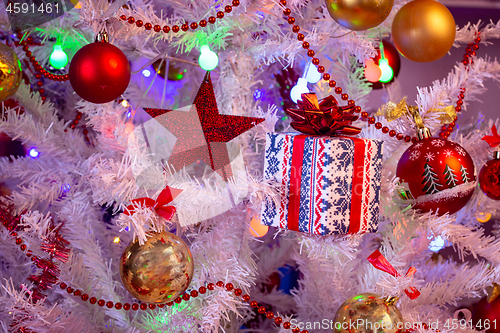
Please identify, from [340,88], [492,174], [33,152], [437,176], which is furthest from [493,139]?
[33,152]

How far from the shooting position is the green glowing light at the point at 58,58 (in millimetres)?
768

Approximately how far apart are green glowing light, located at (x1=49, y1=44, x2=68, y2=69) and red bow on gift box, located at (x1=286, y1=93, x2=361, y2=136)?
1.70 ft


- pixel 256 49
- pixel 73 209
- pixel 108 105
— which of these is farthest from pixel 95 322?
pixel 256 49

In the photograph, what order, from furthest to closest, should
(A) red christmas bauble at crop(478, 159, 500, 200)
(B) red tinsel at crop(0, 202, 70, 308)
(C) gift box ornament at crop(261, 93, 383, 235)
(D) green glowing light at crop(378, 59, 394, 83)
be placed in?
1. (D) green glowing light at crop(378, 59, 394, 83)
2. (A) red christmas bauble at crop(478, 159, 500, 200)
3. (B) red tinsel at crop(0, 202, 70, 308)
4. (C) gift box ornament at crop(261, 93, 383, 235)

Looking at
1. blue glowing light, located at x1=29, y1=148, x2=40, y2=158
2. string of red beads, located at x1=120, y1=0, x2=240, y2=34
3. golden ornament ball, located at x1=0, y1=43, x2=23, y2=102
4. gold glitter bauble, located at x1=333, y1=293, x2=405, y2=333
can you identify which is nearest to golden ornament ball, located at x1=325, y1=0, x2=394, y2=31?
string of red beads, located at x1=120, y1=0, x2=240, y2=34

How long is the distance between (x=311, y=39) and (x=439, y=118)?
290 mm

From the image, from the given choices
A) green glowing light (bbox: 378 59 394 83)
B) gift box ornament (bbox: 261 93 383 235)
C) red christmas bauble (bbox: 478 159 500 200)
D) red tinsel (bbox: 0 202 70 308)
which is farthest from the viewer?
green glowing light (bbox: 378 59 394 83)

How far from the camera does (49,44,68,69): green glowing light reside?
768 millimetres

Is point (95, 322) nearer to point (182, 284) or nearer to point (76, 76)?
point (182, 284)

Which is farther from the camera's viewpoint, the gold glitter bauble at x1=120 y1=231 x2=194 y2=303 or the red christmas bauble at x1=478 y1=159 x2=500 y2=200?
the red christmas bauble at x1=478 y1=159 x2=500 y2=200

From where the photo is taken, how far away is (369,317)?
0.58 metres

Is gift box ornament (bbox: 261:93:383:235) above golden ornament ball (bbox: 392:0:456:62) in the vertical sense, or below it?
below

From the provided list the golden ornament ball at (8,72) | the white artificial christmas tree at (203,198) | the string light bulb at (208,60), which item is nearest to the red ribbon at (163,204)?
the white artificial christmas tree at (203,198)

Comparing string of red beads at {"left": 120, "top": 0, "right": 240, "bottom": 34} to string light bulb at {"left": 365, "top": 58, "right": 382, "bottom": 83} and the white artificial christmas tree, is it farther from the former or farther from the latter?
string light bulb at {"left": 365, "top": 58, "right": 382, "bottom": 83}
